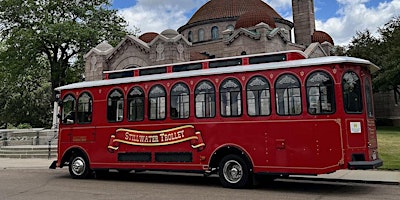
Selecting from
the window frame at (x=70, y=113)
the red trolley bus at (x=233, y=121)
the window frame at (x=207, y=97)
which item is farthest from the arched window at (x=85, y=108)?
the window frame at (x=207, y=97)

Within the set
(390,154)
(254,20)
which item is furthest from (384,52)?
(390,154)

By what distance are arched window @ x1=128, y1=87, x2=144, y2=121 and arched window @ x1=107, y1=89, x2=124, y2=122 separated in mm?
323

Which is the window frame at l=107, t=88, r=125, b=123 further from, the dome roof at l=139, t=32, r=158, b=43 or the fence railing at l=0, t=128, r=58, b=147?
the dome roof at l=139, t=32, r=158, b=43

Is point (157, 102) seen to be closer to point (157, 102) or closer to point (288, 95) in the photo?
point (157, 102)

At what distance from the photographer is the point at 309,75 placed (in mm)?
9078

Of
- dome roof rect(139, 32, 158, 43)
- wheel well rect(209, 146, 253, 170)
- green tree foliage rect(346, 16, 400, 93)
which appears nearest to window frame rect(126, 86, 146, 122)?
wheel well rect(209, 146, 253, 170)

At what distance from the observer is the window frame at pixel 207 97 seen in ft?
33.8

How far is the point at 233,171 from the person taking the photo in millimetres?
9859

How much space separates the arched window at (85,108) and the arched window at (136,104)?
5.44ft

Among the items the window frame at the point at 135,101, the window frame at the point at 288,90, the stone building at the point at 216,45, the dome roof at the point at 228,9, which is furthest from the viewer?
the dome roof at the point at 228,9

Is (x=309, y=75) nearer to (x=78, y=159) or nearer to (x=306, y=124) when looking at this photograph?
(x=306, y=124)

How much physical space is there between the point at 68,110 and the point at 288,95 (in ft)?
25.7

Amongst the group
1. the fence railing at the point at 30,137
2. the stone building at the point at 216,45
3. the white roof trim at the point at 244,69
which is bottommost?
the fence railing at the point at 30,137

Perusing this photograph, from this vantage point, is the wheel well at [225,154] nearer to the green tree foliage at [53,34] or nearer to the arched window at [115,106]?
the arched window at [115,106]
